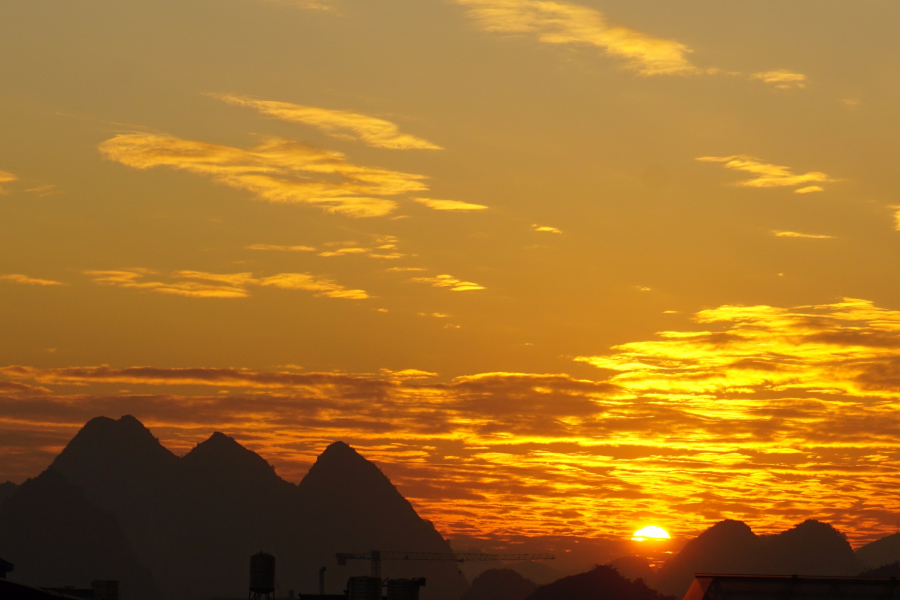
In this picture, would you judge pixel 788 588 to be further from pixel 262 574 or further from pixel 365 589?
pixel 262 574

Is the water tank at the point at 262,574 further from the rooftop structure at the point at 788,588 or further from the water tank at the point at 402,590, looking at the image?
the rooftop structure at the point at 788,588

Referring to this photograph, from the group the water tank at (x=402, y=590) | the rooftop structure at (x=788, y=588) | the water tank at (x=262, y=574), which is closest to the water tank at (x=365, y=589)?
the water tank at (x=402, y=590)

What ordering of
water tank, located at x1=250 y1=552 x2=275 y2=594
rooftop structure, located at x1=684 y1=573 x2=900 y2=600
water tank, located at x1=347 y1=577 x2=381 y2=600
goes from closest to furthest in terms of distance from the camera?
rooftop structure, located at x1=684 y1=573 x2=900 y2=600 < water tank, located at x1=347 y1=577 x2=381 y2=600 < water tank, located at x1=250 y1=552 x2=275 y2=594

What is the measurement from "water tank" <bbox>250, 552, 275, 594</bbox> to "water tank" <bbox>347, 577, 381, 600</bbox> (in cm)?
608

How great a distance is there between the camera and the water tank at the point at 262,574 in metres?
74.4

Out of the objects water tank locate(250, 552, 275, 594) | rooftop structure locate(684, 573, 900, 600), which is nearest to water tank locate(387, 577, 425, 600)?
→ water tank locate(250, 552, 275, 594)

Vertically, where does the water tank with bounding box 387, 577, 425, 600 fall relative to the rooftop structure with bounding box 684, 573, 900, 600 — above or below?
below

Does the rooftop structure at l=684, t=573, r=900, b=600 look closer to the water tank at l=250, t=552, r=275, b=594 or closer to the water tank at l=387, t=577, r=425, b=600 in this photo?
the water tank at l=387, t=577, r=425, b=600

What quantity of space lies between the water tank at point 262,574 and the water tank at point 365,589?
608 centimetres

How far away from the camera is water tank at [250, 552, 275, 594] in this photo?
74.4 m

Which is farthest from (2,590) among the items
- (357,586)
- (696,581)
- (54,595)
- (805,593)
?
(357,586)

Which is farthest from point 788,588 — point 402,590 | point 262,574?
point 262,574

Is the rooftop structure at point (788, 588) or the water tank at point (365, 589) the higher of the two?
the rooftop structure at point (788, 588)

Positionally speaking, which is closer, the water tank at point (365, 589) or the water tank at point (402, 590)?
the water tank at point (365, 589)
